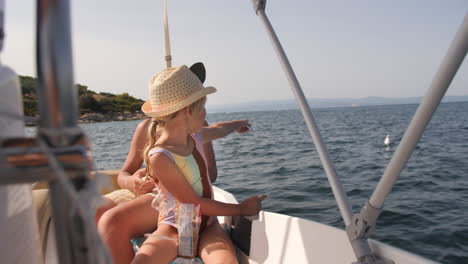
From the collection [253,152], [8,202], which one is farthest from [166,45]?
[253,152]

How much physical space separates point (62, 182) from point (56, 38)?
0.48 ft

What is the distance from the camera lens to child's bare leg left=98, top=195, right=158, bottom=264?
1.63 meters

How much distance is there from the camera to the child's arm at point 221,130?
7.13ft

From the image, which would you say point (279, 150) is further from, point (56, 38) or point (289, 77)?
point (56, 38)

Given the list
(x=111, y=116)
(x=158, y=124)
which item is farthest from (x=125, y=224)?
(x=111, y=116)

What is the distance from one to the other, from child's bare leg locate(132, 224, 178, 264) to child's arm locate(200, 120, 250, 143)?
2.21ft

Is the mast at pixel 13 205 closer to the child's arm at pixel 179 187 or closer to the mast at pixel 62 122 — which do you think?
the mast at pixel 62 122

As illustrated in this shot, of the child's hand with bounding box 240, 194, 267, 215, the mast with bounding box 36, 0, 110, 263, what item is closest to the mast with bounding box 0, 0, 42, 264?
the mast with bounding box 36, 0, 110, 263

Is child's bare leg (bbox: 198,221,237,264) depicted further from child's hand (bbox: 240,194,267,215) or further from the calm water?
the calm water

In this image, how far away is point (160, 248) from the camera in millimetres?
1514

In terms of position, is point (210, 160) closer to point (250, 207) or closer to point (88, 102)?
point (250, 207)

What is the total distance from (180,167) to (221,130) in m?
0.63

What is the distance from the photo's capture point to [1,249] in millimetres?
503

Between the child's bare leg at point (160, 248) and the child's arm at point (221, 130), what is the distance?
2.21 ft
